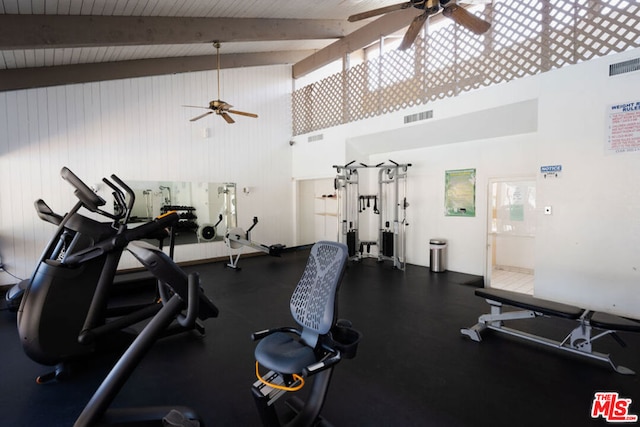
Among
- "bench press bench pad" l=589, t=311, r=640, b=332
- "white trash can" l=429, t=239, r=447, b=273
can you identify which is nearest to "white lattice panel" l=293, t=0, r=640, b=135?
"white trash can" l=429, t=239, r=447, b=273

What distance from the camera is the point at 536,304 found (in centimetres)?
292

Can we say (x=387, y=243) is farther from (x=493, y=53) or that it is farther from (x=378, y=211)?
(x=493, y=53)

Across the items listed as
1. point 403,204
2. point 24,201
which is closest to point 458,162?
point 403,204

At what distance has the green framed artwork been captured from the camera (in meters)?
5.62

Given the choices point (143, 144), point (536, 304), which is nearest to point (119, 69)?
point (143, 144)

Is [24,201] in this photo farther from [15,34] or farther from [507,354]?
[507,354]

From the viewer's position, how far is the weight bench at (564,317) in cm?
261

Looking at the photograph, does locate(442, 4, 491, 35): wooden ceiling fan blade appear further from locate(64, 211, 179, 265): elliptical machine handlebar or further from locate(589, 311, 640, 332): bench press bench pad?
locate(64, 211, 179, 265): elliptical machine handlebar

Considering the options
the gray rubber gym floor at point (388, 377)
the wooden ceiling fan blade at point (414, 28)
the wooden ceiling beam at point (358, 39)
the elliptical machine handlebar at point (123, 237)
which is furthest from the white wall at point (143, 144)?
the wooden ceiling fan blade at point (414, 28)

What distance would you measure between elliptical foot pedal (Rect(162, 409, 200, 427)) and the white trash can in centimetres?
490

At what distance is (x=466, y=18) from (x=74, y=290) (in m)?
4.27

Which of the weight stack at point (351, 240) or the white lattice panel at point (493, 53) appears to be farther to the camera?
the weight stack at point (351, 240)

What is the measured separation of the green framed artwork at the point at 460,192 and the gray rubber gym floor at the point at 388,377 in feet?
7.17

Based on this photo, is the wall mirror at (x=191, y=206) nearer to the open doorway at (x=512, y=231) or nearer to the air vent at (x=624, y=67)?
the open doorway at (x=512, y=231)
